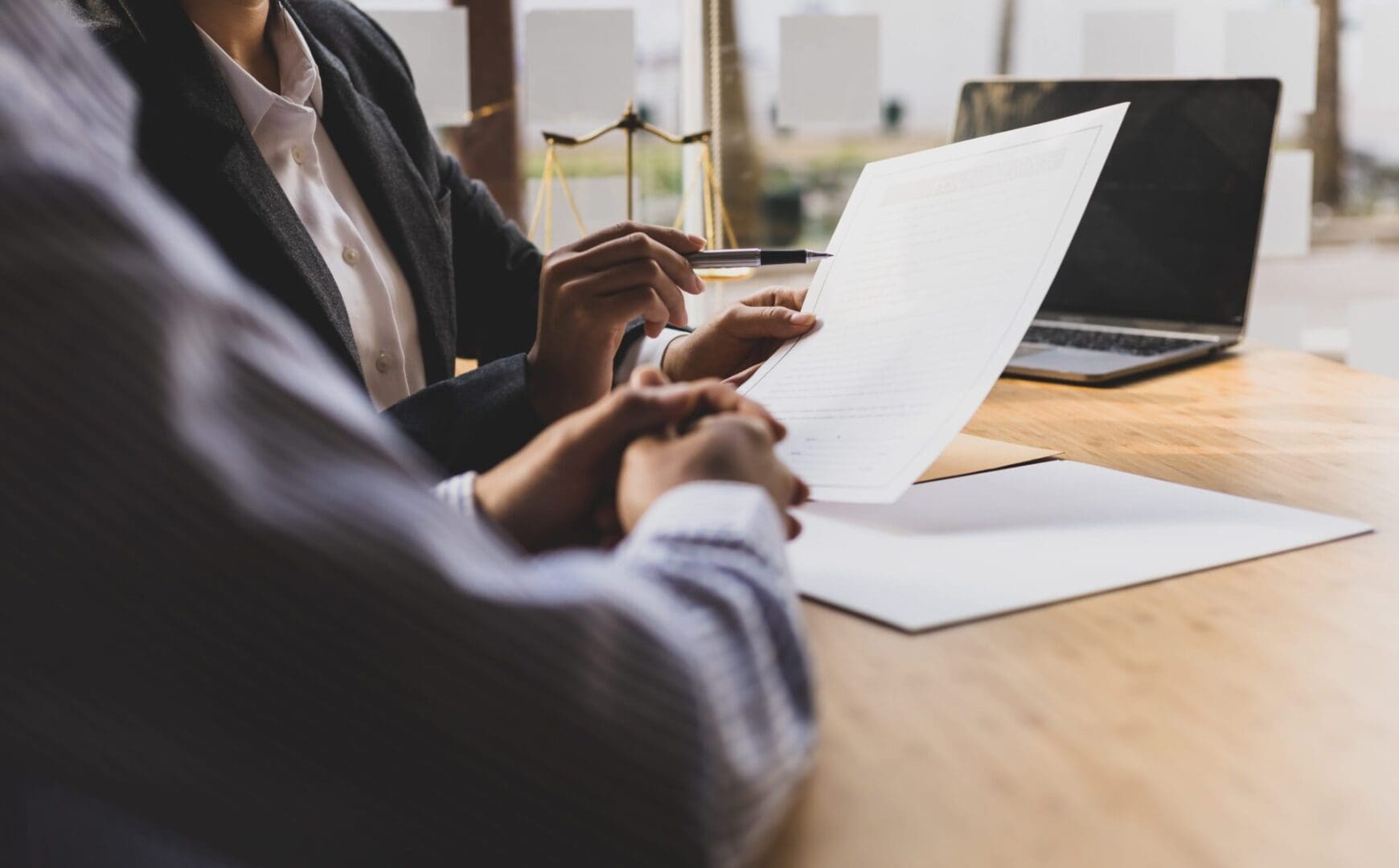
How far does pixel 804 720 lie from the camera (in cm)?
43

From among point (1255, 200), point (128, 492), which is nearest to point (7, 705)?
point (128, 492)

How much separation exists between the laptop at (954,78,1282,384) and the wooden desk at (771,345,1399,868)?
2.15ft

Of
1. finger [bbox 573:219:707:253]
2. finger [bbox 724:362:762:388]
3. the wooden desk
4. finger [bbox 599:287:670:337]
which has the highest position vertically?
finger [bbox 573:219:707:253]

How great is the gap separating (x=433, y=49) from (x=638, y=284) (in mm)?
1293

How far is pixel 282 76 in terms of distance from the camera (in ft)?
3.93

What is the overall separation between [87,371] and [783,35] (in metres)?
2.03

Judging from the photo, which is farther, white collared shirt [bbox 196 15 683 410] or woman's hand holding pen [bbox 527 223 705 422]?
white collared shirt [bbox 196 15 683 410]

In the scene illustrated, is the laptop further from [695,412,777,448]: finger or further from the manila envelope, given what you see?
[695,412,777,448]: finger

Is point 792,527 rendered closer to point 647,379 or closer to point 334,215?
point 647,379

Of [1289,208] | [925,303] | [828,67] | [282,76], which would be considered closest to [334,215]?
[282,76]

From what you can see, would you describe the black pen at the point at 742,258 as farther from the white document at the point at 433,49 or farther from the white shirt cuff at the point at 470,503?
the white document at the point at 433,49

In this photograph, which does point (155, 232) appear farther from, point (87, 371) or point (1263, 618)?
point (1263, 618)

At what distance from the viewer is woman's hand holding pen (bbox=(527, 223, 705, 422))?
97 centimetres

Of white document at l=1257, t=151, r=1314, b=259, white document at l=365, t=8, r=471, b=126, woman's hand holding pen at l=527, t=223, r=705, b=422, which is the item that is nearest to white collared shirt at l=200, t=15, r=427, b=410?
woman's hand holding pen at l=527, t=223, r=705, b=422
